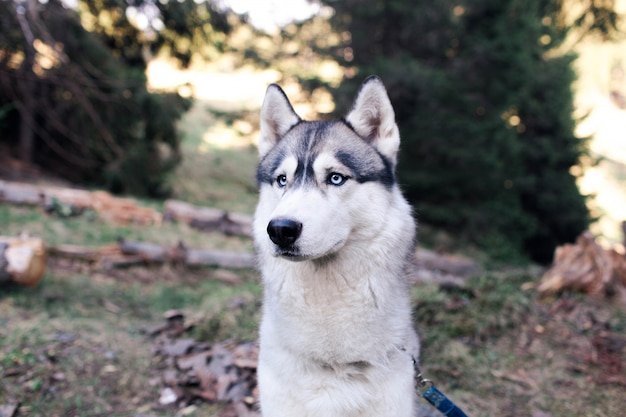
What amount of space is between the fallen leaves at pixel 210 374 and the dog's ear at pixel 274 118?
2081mm

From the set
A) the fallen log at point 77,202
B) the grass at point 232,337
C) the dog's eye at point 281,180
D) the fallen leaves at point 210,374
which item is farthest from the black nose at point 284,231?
the fallen log at point 77,202

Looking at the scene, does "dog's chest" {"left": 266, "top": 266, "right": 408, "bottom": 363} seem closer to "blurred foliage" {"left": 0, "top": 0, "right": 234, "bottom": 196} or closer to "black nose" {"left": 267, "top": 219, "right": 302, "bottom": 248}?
"black nose" {"left": 267, "top": 219, "right": 302, "bottom": 248}

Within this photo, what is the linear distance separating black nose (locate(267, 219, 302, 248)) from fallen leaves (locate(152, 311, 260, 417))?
205 centimetres

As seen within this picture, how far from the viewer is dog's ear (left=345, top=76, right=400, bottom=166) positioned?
2.81 m

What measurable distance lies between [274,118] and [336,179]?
2.54 ft

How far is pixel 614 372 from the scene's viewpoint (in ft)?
13.1

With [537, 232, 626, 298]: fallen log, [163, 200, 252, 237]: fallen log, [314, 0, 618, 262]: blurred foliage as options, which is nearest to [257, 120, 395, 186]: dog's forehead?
[537, 232, 626, 298]: fallen log

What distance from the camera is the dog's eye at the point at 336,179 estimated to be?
2648 millimetres

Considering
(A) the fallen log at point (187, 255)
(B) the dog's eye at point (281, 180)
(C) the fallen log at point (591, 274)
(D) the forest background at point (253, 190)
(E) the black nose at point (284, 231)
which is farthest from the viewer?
(A) the fallen log at point (187, 255)

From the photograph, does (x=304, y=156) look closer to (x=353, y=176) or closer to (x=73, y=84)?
(x=353, y=176)

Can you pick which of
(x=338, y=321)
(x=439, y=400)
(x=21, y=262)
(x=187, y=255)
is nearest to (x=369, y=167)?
(x=338, y=321)

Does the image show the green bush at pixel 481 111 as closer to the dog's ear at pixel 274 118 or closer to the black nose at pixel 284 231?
the dog's ear at pixel 274 118

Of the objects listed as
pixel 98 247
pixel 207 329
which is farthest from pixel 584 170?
pixel 98 247

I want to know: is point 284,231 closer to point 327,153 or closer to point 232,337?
point 327,153
